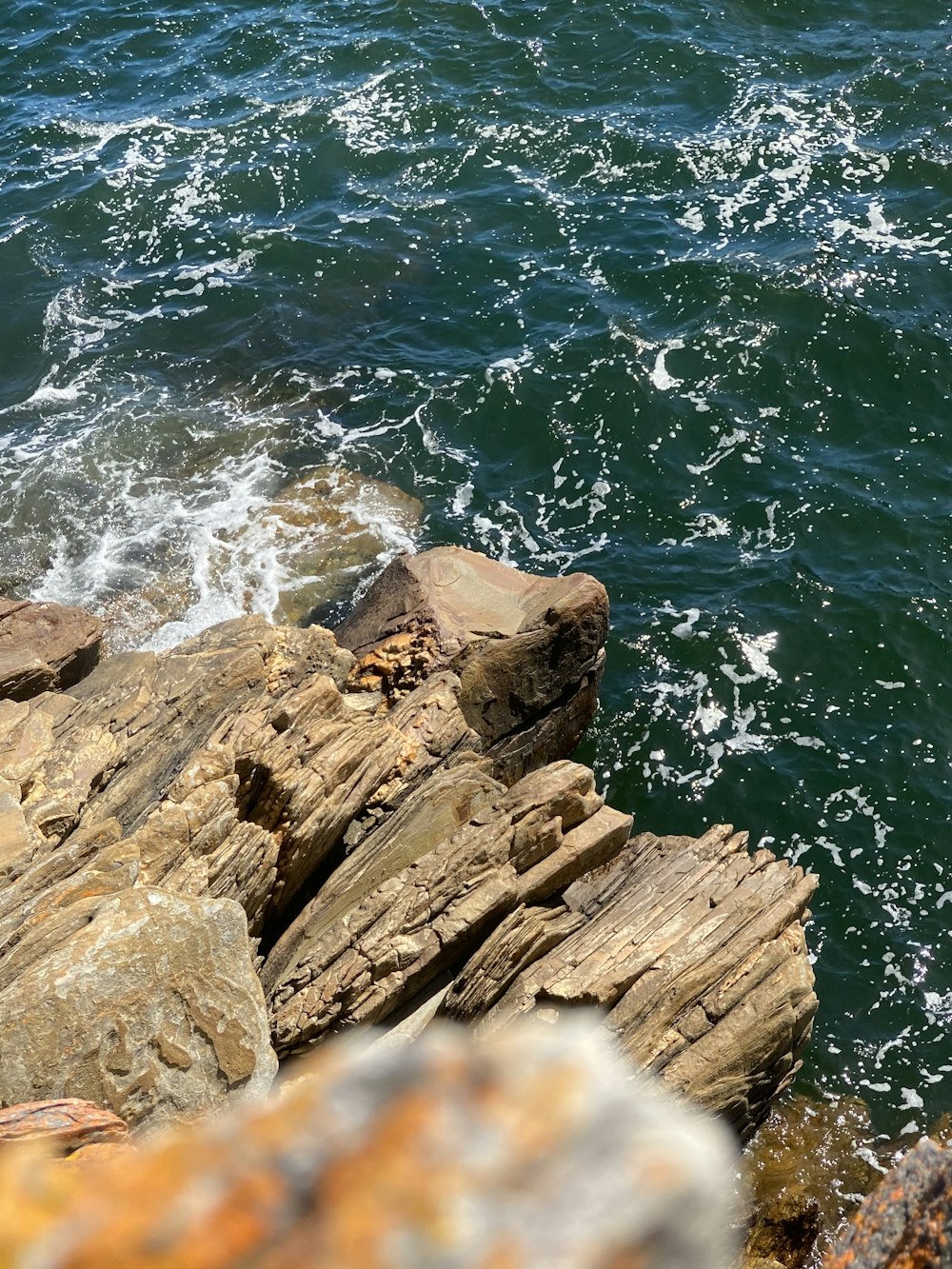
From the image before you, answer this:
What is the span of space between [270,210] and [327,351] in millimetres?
7198

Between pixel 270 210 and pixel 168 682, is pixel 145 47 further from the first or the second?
pixel 168 682

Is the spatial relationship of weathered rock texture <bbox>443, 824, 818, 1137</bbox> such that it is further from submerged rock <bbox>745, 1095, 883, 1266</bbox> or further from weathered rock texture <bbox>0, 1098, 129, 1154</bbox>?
weathered rock texture <bbox>0, 1098, 129, 1154</bbox>

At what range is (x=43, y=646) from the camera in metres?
17.8

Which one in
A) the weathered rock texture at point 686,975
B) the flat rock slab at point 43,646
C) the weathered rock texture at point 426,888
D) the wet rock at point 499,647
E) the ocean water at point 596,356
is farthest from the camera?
the ocean water at point 596,356

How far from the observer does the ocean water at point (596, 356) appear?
19531mm

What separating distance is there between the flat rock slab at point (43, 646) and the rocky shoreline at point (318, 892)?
0.07 meters

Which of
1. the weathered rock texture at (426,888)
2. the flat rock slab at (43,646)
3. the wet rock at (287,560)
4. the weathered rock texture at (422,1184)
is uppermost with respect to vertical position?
the weathered rock texture at (422,1184)

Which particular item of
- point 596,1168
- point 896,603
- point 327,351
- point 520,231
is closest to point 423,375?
point 327,351

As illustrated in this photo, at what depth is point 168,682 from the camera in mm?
16062

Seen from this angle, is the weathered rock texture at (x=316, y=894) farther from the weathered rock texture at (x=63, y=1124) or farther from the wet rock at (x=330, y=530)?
the wet rock at (x=330, y=530)

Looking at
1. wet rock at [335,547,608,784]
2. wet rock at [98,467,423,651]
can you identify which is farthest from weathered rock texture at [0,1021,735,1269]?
wet rock at [98,467,423,651]

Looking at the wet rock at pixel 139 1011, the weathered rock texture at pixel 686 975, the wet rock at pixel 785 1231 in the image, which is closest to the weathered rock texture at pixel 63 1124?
the wet rock at pixel 139 1011

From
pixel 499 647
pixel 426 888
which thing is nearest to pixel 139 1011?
pixel 426 888

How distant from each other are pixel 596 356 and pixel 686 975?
17761mm
